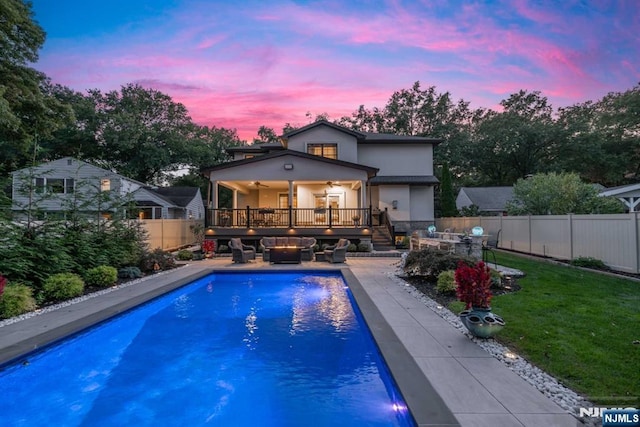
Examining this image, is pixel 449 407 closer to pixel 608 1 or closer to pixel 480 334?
pixel 480 334

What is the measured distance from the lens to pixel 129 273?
10500mm

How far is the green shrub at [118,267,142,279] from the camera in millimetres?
10469

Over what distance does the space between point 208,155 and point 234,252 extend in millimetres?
30243

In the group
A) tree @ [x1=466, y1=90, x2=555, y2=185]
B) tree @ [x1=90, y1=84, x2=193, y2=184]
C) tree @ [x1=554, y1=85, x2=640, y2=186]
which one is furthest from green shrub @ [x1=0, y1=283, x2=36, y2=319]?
tree @ [x1=554, y1=85, x2=640, y2=186]

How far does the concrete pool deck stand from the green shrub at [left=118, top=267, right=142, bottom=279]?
2.16 m

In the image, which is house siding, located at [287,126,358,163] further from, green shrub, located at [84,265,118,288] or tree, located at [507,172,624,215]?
green shrub, located at [84,265,118,288]

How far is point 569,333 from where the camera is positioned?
15.9ft

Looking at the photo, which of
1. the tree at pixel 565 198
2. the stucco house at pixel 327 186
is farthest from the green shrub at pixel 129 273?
the tree at pixel 565 198

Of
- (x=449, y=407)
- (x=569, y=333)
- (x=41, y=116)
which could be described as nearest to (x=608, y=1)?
(x=569, y=333)

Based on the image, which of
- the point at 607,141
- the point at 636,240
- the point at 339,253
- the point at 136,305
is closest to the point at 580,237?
the point at 636,240

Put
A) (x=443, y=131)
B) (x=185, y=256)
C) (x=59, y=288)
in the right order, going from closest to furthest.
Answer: (x=59, y=288) → (x=185, y=256) → (x=443, y=131)

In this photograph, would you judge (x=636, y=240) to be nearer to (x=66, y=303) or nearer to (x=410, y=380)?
(x=410, y=380)

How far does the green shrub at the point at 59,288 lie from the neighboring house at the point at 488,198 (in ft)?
108

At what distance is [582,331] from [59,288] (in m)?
10.0
